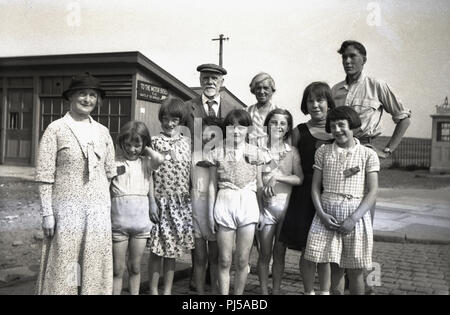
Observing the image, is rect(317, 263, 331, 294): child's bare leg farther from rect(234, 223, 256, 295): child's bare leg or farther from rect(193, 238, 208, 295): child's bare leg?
rect(193, 238, 208, 295): child's bare leg

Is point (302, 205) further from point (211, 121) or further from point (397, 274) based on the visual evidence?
point (397, 274)

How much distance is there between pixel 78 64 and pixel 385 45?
6.87 m

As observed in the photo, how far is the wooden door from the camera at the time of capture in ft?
34.0

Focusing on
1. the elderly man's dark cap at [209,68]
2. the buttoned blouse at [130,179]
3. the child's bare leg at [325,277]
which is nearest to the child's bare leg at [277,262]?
the child's bare leg at [325,277]

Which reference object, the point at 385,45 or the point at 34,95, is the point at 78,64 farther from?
the point at 385,45

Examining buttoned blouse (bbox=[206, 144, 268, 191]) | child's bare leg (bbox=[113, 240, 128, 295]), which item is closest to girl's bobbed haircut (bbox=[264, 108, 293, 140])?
buttoned blouse (bbox=[206, 144, 268, 191])

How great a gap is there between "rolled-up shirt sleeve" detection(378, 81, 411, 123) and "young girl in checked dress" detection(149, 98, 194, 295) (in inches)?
66.7

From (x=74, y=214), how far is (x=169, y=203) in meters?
0.70

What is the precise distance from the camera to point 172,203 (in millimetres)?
3164

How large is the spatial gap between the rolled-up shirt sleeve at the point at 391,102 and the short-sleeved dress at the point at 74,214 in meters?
2.33

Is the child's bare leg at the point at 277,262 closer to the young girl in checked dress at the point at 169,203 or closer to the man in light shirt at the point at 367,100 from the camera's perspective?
the young girl in checked dress at the point at 169,203

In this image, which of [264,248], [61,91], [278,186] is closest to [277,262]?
[264,248]

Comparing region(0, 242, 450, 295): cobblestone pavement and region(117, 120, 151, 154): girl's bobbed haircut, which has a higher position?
region(117, 120, 151, 154): girl's bobbed haircut

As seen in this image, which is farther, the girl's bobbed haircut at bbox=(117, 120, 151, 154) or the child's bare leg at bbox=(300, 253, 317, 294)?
the child's bare leg at bbox=(300, 253, 317, 294)
